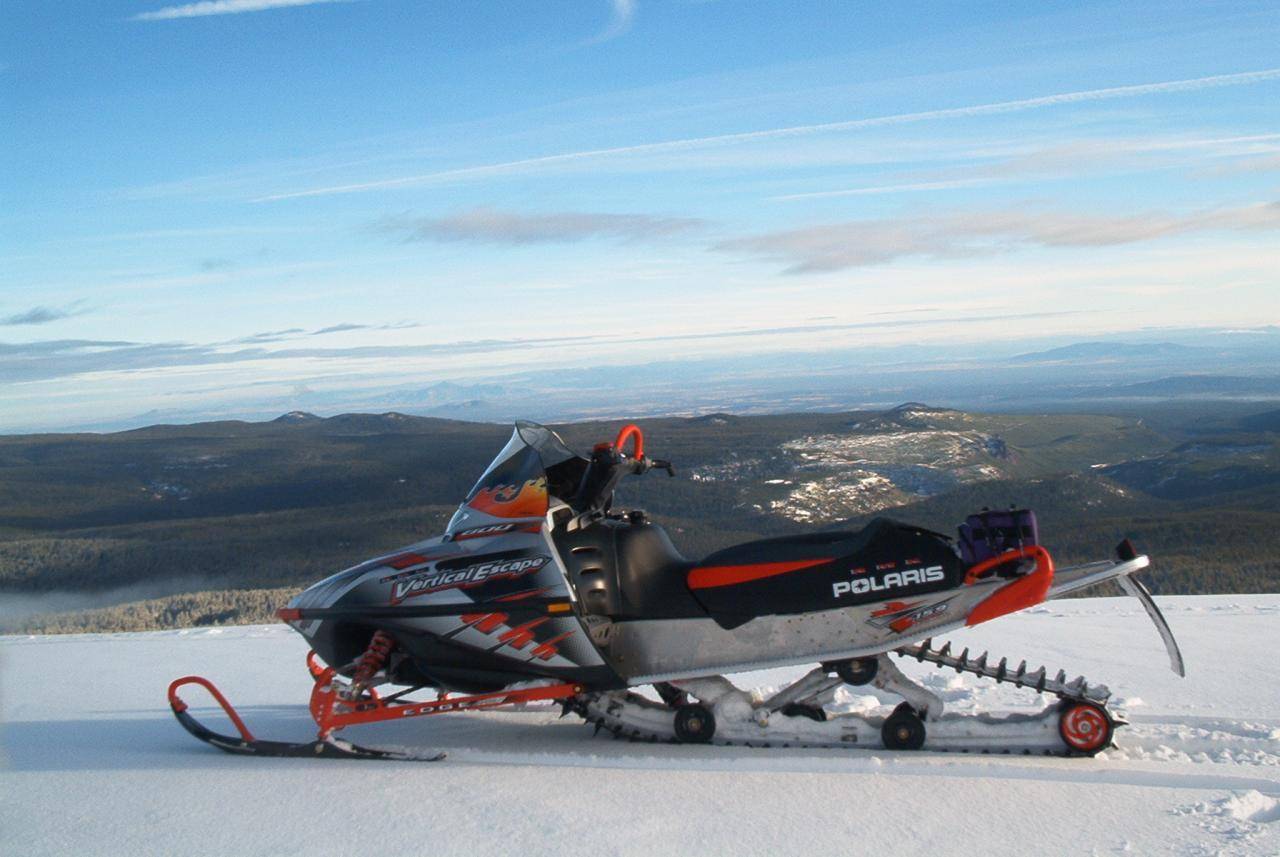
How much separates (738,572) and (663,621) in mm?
489

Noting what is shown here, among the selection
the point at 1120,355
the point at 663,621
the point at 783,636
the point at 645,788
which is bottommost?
the point at 1120,355

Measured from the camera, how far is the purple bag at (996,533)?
5.38 meters

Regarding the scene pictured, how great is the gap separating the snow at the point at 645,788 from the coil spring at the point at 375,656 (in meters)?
0.43

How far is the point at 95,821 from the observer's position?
4.35m

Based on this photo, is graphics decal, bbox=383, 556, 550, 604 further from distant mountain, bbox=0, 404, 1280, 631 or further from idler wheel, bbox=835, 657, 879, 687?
distant mountain, bbox=0, 404, 1280, 631

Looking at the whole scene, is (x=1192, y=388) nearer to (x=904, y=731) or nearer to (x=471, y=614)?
(x=904, y=731)

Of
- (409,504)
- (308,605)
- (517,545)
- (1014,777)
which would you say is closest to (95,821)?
(308,605)

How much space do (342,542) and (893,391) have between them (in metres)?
73.3

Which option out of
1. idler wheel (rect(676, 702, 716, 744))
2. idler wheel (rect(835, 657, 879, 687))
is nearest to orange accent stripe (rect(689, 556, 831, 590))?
idler wheel (rect(835, 657, 879, 687))

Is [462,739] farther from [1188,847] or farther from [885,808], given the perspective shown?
[1188,847]

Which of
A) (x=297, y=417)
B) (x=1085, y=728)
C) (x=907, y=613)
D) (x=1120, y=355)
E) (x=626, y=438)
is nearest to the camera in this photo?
(x=1085, y=728)

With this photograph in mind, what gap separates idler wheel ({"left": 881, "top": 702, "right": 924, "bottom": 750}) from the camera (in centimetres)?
529

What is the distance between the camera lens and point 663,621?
5.66 meters

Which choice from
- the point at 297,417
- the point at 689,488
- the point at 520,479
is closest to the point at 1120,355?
the point at 297,417
